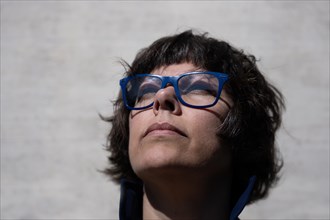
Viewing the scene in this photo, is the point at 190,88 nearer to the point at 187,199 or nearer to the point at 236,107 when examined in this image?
the point at 236,107

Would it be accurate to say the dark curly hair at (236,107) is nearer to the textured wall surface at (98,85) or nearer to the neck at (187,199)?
the neck at (187,199)

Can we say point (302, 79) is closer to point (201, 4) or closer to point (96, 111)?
point (201, 4)

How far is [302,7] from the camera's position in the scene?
1916mm

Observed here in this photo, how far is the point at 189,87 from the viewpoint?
3.95 feet

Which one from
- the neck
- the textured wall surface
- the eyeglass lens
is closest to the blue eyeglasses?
the eyeglass lens

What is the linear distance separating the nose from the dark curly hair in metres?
0.13

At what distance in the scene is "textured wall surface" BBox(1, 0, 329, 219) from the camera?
1.66m

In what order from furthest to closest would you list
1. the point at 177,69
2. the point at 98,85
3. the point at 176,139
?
the point at 98,85
the point at 177,69
the point at 176,139

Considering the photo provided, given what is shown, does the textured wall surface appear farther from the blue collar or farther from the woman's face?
the woman's face

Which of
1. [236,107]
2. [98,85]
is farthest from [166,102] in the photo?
[98,85]

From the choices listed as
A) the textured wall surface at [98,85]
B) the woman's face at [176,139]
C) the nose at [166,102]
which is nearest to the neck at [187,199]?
the woman's face at [176,139]

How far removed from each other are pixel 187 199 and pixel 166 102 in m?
0.25

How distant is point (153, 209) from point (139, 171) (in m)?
0.12

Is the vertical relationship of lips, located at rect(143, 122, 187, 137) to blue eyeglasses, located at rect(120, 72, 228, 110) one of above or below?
below
